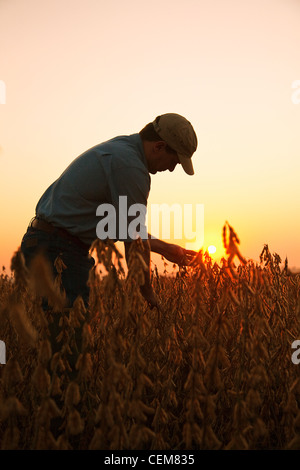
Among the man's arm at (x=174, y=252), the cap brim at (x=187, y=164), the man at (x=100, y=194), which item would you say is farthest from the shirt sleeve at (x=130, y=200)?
the cap brim at (x=187, y=164)

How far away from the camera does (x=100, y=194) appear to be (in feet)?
7.38

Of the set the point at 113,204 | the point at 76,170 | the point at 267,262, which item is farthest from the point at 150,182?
the point at 267,262

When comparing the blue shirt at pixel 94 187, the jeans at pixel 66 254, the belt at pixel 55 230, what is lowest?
the jeans at pixel 66 254

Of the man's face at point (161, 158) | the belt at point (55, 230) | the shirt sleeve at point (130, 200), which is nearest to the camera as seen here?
the shirt sleeve at point (130, 200)

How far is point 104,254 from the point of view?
1404 mm

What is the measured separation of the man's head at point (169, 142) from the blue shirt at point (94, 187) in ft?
0.40

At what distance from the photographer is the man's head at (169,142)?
2.40 m

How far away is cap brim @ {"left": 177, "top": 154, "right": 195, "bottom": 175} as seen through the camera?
2.50 meters

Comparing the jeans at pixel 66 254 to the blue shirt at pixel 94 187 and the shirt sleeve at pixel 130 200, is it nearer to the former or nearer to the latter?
the blue shirt at pixel 94 187

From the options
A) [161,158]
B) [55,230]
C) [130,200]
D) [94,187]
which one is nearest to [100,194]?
[94,187]

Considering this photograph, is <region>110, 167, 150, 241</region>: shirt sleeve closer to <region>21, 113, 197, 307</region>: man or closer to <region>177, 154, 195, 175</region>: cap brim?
<region>21, 113, 197, 307</region>: man

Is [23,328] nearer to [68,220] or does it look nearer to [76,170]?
[68,220]

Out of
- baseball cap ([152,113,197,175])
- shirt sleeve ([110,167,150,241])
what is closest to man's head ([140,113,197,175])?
baseball cap ([152,113,197,175])
